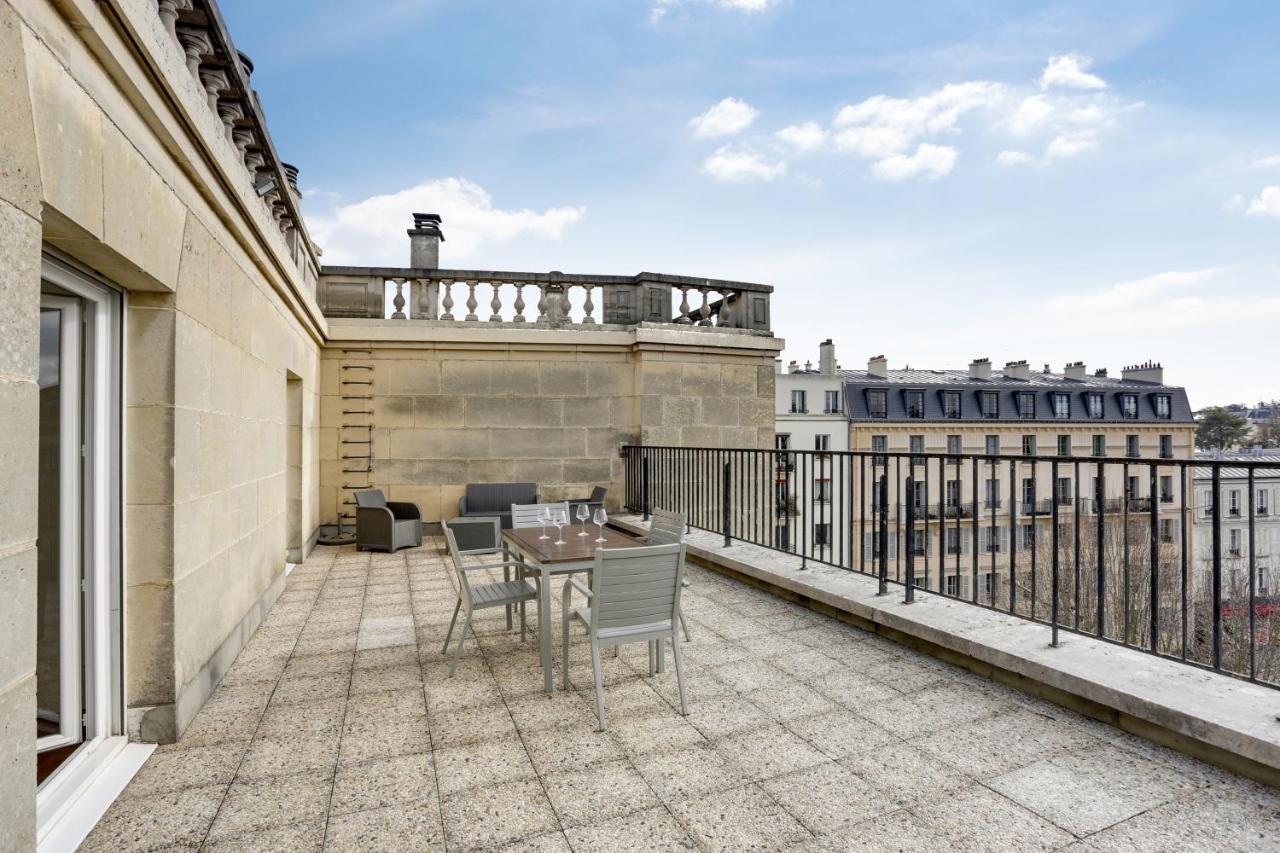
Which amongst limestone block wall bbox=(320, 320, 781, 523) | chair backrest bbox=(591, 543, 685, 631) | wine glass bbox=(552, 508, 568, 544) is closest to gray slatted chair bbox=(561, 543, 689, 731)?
chair backrest bbox=(591, 543, 685, 631)

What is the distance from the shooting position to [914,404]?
26.5 m

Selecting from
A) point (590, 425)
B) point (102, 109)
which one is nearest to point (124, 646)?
point (102, 109)

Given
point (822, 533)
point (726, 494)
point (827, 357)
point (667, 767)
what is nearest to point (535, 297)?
point (726, 494)

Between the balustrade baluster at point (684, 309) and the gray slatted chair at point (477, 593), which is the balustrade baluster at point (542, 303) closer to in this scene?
the balustrade baluster at point (684, 309)

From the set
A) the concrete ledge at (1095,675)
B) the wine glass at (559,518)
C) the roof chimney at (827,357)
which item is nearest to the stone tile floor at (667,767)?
the concrete ledge at (1095,675)

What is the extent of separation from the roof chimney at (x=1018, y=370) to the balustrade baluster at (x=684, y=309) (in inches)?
1025

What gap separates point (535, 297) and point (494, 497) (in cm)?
271

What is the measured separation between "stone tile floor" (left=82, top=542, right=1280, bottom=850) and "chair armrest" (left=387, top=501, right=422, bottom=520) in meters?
3.77

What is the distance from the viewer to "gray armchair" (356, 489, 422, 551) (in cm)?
659

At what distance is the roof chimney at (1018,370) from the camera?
28031mm

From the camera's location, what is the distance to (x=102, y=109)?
1.85 meters

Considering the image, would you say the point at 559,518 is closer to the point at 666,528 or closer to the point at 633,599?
the point at 666,528

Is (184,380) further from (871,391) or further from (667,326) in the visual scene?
(871,391)

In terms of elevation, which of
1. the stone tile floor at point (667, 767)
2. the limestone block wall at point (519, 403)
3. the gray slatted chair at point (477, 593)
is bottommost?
the stone tile floor at point (667, 767)
